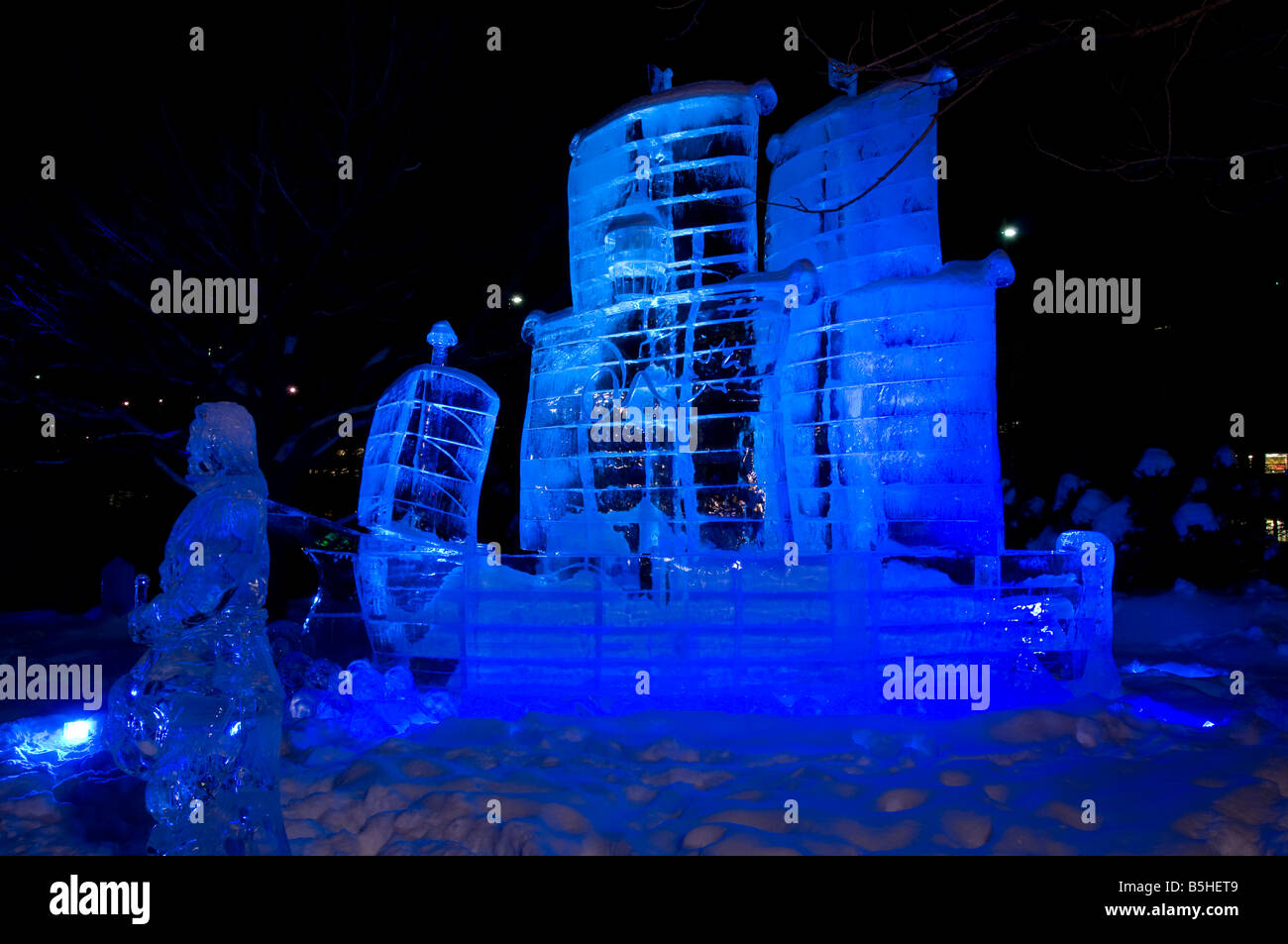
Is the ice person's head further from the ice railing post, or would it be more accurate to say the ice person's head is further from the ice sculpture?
the ice railing post

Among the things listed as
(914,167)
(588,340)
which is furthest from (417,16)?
(914,167)

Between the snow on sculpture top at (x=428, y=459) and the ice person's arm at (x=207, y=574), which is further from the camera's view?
the snow on sculpture top at (x=428, y=459)

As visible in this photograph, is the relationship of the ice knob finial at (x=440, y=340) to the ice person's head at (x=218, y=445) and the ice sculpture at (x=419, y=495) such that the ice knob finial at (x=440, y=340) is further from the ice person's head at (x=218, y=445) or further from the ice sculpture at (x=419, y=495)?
the ice person's head at (x=218, y=445)

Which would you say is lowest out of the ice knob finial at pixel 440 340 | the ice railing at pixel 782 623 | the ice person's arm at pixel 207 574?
the ice railing at pixel 782 623

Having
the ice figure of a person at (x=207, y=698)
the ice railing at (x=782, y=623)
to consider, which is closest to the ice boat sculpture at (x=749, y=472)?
the ice railing at (x=782, y=623)

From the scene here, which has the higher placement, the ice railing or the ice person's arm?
the ice person's arm

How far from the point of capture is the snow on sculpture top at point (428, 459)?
22.9ft

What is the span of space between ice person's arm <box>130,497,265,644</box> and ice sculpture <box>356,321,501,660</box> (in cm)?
327

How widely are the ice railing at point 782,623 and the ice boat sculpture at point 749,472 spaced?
2cm

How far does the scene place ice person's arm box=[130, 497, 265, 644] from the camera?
3354mm

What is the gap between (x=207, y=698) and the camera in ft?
10.9

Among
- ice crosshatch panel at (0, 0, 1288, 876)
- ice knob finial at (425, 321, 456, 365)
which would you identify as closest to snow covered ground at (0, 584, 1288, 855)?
ice crosshatch panel at (0, 0, 1288, 876)
